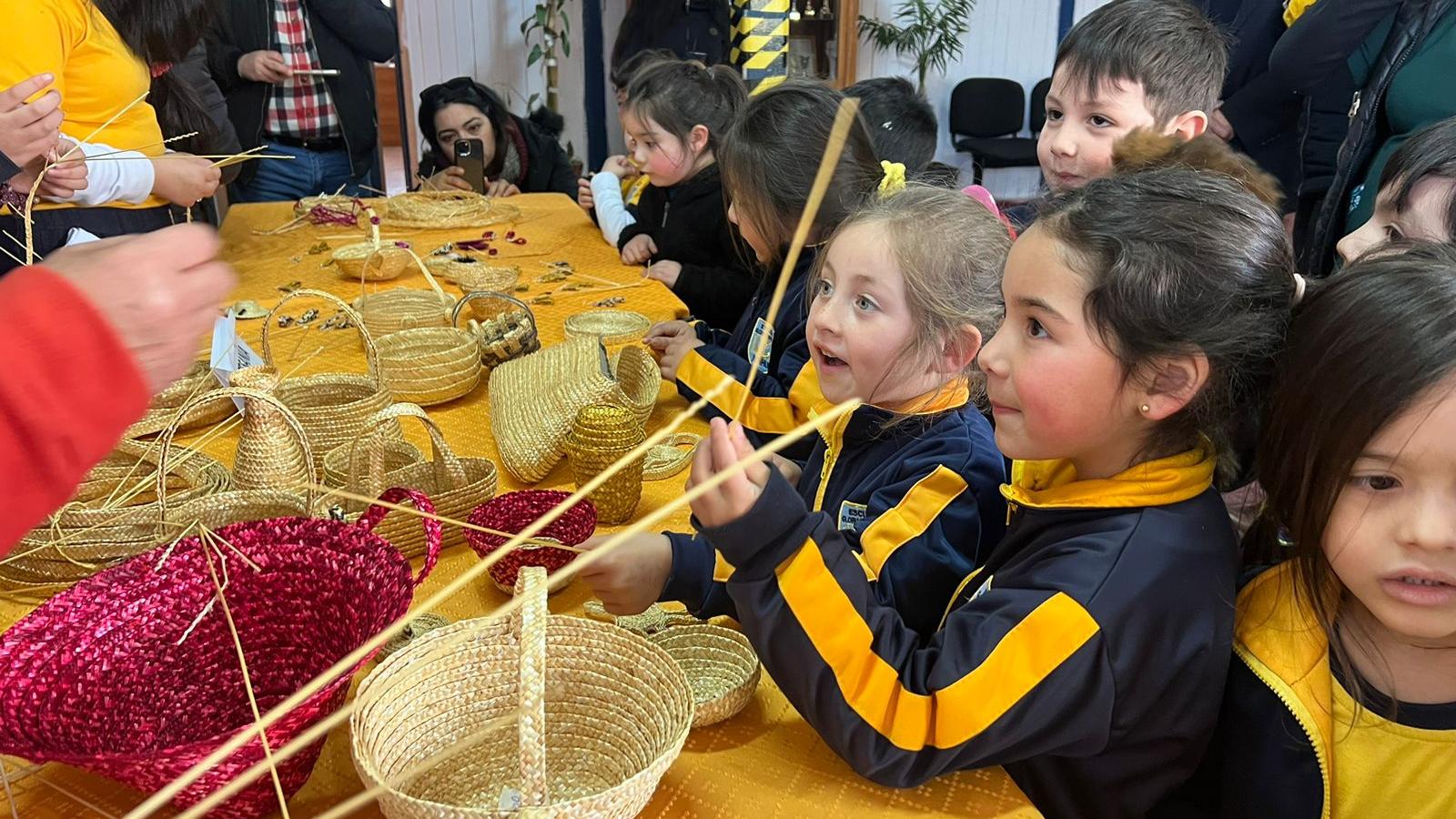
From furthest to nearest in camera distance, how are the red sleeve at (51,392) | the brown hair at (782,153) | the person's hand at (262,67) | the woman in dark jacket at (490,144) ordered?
the woman in dark jacket at (490,144) → the person's hand at (262,67) → the brown hair at (782,153) → the red sleeve at (51,392)

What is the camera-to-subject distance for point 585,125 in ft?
20.0

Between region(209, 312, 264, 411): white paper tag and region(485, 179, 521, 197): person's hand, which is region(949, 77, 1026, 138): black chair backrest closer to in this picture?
region(485, 179, 521, 197): person's hand

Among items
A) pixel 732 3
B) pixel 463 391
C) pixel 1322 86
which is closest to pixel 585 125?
pixel 732 3

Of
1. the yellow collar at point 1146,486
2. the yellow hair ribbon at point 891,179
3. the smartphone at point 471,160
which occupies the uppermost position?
the yellow hair ribbon at point 891,179

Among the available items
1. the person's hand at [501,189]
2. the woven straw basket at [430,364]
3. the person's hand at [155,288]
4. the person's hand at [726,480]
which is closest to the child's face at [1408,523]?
the person's hand at [726,480]

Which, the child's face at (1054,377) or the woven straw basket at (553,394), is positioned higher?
the child's face at (1054,377)

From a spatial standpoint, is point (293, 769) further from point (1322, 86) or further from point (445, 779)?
point (1322, 86)

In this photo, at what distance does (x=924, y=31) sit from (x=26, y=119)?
5345 mm

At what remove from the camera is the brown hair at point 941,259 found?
1191mm

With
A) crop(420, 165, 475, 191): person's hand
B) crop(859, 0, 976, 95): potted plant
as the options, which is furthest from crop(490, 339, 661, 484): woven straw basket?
crop(859, 0, 976, 95): potted plant

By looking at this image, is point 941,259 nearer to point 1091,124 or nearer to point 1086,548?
point 1086,548

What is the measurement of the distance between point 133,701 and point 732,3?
16.8ft

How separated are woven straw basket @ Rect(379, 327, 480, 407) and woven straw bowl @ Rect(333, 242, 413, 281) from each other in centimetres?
52

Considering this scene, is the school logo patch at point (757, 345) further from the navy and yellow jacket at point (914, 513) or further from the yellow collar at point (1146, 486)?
the yellow collar at point (1146, 486)
